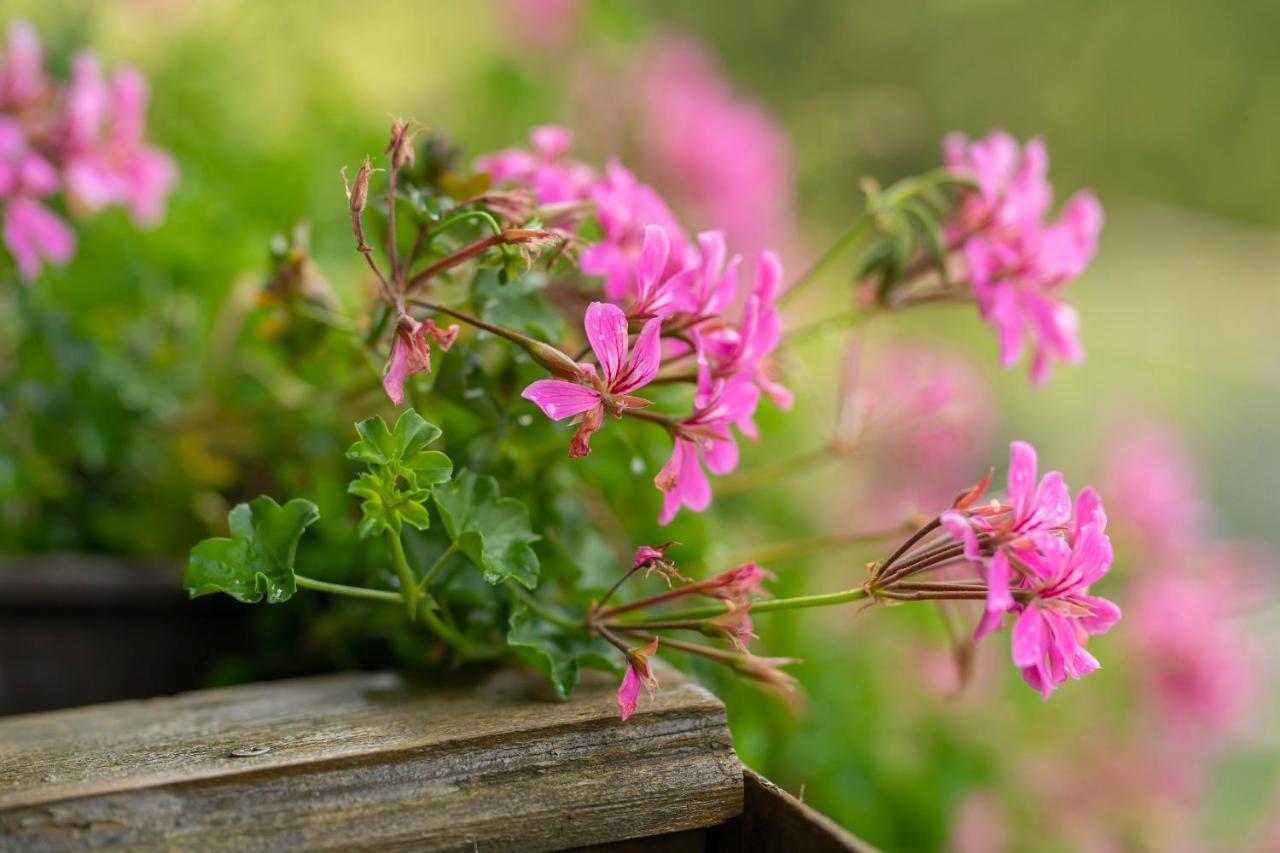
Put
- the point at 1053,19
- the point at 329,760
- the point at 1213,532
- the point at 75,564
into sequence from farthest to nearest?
1. the point at 1053,19
2. the point at 1213,532
3. the point at 75,564
4. the point at 329,760

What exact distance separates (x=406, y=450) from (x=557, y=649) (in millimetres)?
114

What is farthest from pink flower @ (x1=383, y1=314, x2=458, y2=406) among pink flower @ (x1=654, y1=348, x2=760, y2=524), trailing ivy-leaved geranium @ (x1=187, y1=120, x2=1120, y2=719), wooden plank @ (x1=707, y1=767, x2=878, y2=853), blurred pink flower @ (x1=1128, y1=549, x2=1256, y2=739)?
blurred pink flower @ (x1=1128, y1=549, x2=1256, y2=739)

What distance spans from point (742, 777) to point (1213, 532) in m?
2.40

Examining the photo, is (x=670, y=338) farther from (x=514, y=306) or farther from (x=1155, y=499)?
Result: (x=1155, y=499)

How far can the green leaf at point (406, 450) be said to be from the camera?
1.43ft

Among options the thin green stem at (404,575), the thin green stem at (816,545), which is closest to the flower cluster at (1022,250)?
the thin green stem at (816,545)

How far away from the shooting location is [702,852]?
0.47 m

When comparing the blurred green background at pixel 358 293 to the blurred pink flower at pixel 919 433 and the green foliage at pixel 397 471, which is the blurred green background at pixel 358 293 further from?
the green foliage at pixel 397 471

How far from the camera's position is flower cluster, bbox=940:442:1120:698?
0.40 metres

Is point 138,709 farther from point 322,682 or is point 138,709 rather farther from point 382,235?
point 382,235

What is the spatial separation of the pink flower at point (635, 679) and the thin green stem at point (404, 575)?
10 cm

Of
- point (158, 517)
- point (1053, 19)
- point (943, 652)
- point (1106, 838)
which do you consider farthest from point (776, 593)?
point (1053, 19)

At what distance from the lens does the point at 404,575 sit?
0.47m

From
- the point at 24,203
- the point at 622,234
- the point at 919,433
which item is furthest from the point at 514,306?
the point at 919,433
